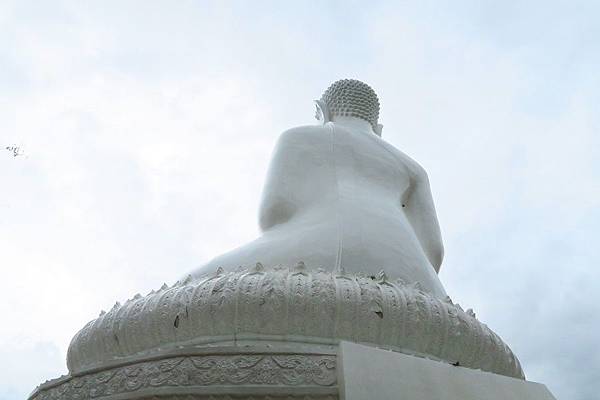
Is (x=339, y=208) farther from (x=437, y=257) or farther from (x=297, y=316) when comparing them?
(x=437, y=257)

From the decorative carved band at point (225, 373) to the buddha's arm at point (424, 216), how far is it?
2.93 metres

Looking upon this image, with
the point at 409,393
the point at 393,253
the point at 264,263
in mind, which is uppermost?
the point at 393,253

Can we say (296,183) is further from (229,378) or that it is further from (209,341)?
(229,378)

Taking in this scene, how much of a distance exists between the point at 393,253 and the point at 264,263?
2.72 feet

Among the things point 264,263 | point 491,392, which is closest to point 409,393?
point 491,392

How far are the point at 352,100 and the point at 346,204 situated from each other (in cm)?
210

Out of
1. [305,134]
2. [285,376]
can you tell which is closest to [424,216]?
[305,134]

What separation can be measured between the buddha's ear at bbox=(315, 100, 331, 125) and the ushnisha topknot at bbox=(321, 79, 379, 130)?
0.03 m

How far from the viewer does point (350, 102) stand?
6.82 meters

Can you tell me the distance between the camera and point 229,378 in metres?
3.32

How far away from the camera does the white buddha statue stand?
4430mm

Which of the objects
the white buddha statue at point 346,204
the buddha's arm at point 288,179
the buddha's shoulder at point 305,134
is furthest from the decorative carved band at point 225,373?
the buddha's shoulder at point 305,134

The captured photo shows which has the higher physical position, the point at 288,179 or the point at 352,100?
the point at 352,100

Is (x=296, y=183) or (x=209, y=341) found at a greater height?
(x=296, y=183)
